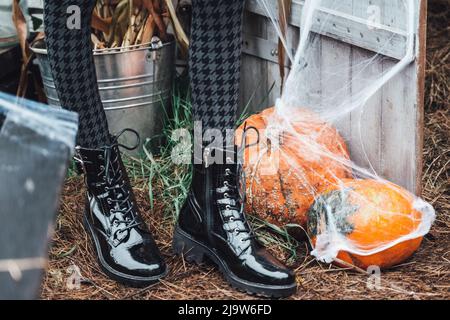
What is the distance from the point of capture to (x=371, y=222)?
1.71m

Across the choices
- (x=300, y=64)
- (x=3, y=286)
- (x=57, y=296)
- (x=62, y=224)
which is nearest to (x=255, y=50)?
(x=300, y=64)

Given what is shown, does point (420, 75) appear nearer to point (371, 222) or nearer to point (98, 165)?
point (371, 222)

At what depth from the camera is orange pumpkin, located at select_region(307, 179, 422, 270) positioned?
1.70 meters

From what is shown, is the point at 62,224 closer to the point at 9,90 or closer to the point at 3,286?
the point at 9,90

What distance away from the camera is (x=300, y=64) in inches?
84.1

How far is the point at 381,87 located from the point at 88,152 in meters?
0.77

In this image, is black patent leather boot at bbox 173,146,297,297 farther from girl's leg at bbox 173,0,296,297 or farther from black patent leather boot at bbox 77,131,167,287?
black patent leather boot at bbox 77,131,167,287

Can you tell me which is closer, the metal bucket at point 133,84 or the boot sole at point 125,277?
the boot sole at point 125,277

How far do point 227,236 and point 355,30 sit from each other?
66 centimetres

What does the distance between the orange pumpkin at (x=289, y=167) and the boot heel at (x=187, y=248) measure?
26cm

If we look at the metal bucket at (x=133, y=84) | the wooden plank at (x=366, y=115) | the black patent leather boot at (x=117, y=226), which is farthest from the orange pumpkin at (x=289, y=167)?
the metal bucket at (x=133, y=84)

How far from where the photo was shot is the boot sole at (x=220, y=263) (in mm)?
1577

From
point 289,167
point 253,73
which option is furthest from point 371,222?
point 253,73

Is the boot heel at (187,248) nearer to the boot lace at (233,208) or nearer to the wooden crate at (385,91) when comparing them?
the boot lace at (233,208)
